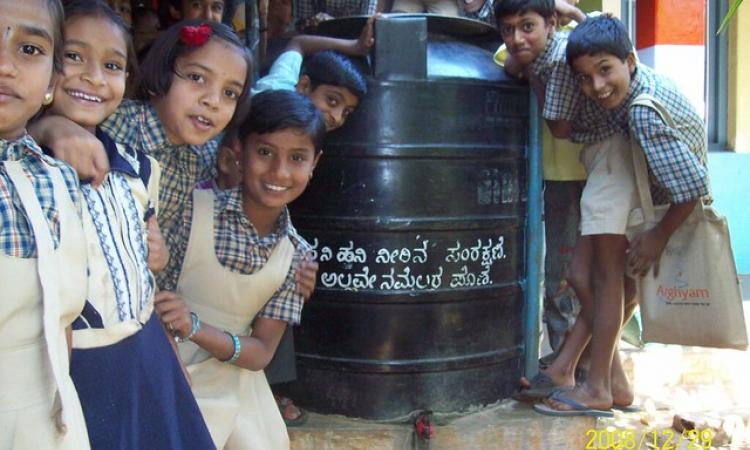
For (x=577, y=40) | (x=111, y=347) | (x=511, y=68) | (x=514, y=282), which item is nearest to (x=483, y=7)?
(x=511, y=68)

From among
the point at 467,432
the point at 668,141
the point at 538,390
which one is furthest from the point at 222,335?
the point at 668,141

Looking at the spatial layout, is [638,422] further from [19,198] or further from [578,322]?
[19,198]

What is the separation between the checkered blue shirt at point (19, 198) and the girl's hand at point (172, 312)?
0.53 m

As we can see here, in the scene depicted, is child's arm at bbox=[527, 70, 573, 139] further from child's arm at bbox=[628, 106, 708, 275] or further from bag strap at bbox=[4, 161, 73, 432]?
bag strap at bbox=[4, 161, 73, 432]

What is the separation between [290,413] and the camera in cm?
311

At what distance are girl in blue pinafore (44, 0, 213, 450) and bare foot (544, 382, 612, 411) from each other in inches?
68.4

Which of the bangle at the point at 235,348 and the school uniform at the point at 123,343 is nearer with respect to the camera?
the school uniform at the point at 123,343

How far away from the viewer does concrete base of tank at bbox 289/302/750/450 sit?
10.1 ft

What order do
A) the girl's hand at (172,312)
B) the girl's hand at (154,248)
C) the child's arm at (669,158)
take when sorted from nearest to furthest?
the girl's hand at (154,248) → the girl's hand at (172,312) → the child's arm at (669,158)

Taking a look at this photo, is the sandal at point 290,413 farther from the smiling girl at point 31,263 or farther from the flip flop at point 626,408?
the smiling girl at point 31,263

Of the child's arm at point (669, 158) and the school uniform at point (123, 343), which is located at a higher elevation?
the child's arm at point (669, 158)

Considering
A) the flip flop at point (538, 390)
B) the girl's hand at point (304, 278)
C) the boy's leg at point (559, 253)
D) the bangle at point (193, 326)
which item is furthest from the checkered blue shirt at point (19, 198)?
the boy's leg at point (559, 253)

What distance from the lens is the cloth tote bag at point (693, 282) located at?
121 inches
